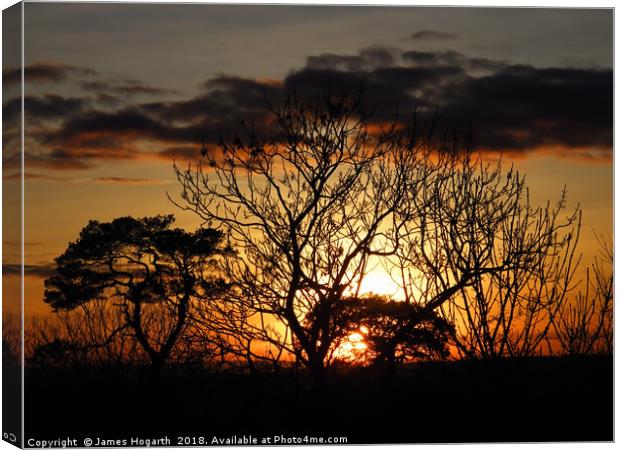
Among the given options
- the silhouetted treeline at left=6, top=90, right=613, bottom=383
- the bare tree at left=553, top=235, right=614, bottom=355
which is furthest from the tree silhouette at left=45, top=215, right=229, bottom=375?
the bare tree at left=553, top=235, right=614, bottom=355

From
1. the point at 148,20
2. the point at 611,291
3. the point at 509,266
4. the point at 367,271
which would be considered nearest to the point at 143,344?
the point at 367,271

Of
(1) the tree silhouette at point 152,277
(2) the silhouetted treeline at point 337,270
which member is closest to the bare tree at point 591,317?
(2) the silhouetted treeline at point 337,270

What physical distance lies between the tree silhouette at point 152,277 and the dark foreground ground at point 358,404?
49 cm

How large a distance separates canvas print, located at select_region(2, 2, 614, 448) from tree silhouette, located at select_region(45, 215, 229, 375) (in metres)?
0.02

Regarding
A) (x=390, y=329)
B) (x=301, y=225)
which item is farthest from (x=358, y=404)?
(x=301, y=225)

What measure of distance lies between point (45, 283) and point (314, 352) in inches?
107

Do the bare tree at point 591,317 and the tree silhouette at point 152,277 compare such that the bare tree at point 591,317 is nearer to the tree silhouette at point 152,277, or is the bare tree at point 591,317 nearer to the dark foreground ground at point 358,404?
the dark foreground ground at point 358,404

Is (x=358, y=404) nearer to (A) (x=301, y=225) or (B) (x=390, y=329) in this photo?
(B) (x=390, y=329)

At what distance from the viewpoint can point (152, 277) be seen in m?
9.35

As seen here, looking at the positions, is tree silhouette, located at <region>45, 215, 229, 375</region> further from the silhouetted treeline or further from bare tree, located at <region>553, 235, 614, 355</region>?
bare tree, located at <region>553, 235, 614, 355</region>

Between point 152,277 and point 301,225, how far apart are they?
5.21ft

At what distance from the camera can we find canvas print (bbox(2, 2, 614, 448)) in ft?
28.7

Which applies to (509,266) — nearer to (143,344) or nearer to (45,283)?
(143,344)

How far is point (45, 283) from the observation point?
8648 millimetres
